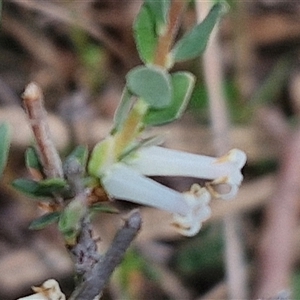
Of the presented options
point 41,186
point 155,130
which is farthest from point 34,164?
point 155,130

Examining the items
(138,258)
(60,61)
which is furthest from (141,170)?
(60,61)

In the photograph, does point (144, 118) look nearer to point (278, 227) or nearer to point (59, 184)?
point (59, 184)

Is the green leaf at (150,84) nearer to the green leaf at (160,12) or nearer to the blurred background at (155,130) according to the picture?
the green leaf at (160,12)

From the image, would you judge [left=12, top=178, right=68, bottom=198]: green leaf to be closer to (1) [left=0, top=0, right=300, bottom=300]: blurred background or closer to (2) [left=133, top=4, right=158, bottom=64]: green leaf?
(2) [left=133, top=4, right=158, bottom=64]: green leaf

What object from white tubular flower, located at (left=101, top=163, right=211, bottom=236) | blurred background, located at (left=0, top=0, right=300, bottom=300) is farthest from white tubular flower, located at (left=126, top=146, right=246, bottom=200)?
blurred background, located at (left=0, top=0, right=300, bottom=300)

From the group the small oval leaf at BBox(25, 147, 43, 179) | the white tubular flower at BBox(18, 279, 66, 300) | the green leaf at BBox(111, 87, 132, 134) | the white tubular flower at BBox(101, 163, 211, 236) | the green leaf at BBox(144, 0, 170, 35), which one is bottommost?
the white tubular flower at BBox(18, 279, 66, 300)

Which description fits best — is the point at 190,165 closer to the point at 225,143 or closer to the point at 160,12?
the point at 160,12
